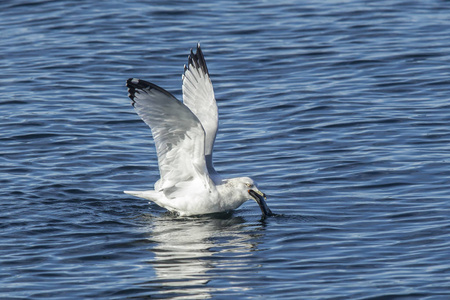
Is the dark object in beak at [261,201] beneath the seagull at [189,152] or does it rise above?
beneath

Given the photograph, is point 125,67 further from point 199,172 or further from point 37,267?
point 37,267

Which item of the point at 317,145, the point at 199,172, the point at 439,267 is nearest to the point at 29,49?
the point at 317,145

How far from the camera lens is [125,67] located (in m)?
19.1

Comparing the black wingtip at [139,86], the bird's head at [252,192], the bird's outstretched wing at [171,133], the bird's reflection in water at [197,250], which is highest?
the black wingtip at [139,86]

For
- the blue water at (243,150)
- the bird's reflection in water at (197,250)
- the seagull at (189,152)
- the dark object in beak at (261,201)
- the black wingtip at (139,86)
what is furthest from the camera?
the dark object in beak at (261,201)

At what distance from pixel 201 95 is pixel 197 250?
3059 mm

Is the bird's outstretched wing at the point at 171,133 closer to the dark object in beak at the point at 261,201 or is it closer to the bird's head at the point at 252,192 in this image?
the bird's head at the point at 252,192

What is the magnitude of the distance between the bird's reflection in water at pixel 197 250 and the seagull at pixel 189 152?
24 centimetres

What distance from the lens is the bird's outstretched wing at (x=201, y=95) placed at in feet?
39.7

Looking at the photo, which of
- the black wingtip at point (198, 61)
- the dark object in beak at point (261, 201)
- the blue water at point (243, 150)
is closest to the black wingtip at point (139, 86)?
the blue water at point (243, 150)

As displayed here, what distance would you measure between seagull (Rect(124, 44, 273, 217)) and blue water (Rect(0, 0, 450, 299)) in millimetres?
250

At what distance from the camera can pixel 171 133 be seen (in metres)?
11.0

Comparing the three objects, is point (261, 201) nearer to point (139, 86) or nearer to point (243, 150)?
point (139, 86)

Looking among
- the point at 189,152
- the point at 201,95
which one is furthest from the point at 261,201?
the point at 201,95
